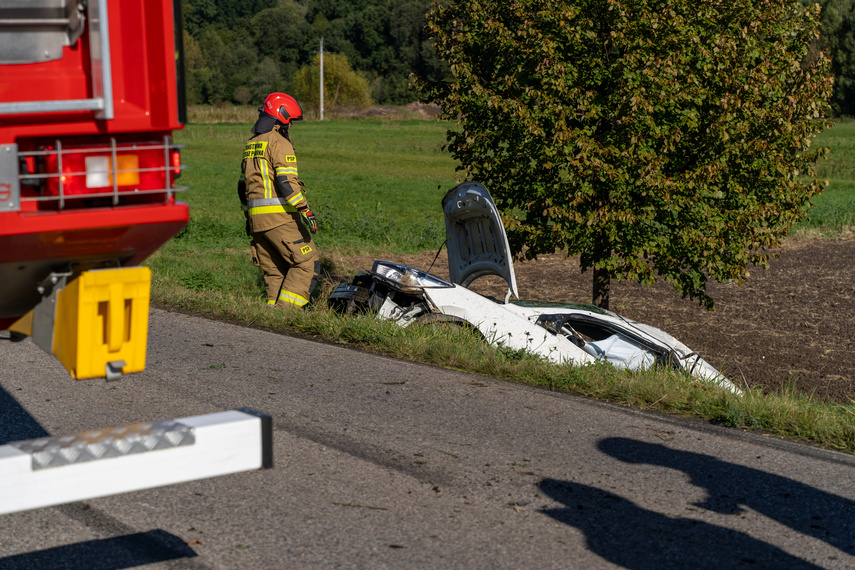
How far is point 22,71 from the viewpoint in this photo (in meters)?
2.97

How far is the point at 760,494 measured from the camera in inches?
171

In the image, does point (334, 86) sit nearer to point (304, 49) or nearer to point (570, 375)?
point (304, 49)

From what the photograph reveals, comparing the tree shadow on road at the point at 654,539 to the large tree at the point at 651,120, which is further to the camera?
the large tree at the point at 651,120

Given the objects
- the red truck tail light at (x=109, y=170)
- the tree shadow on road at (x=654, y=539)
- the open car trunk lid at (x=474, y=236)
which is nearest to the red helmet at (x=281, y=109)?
the open car trunk lid at (x=474, y=236)

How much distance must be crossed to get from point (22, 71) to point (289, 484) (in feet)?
7.34

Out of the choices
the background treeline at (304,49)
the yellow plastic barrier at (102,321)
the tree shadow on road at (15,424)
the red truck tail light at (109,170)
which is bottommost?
the tree shadow on road at (15,424)

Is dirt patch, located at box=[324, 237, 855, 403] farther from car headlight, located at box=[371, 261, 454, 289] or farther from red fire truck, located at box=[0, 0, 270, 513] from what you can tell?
red fire truck, located at box=[0, 0, 270, 513]

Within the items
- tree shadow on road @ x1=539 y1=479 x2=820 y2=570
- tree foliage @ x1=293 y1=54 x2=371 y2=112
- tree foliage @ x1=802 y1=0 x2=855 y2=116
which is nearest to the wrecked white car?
tree shadow on road @ x1=539 y1=479 x2=820 y2=570

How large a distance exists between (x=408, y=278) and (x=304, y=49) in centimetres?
11986

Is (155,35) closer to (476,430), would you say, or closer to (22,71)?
(22,71)

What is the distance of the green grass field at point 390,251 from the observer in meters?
5.80

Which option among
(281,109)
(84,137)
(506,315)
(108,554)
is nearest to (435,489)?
(108,554)

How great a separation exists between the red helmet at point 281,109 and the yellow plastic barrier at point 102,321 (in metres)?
6.02

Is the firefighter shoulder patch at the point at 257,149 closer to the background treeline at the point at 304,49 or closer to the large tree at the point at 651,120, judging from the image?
the large tree at the point at 651,120
